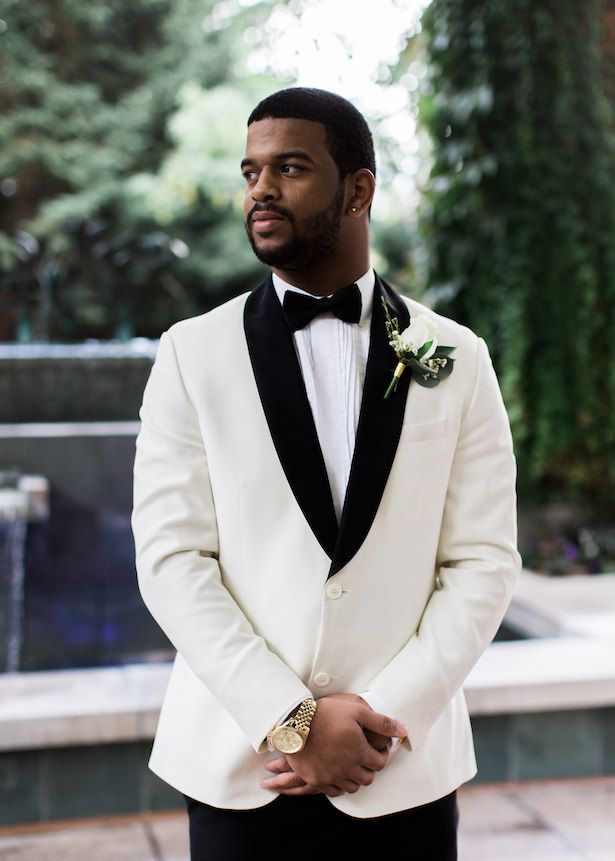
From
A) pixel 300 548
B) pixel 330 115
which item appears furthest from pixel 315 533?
pixel 330 115

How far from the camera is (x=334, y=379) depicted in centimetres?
159

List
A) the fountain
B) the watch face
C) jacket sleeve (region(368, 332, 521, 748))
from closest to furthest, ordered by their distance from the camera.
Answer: the watch face → jacket sleeve (region(368, 332, 521, 748)) → the fountain

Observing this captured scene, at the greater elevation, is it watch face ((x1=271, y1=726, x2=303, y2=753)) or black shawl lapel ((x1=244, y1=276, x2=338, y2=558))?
black shawl lapel ((x1=244, y1=276, x2=338, y2=558))

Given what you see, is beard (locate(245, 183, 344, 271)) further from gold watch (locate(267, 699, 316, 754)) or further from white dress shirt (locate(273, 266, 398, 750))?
gold watch (locate(267, 699, 316, 754))

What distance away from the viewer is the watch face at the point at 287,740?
1.40m

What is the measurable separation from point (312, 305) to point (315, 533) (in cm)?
36

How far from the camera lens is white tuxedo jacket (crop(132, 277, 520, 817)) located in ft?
4.93

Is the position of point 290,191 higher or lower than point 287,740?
higher

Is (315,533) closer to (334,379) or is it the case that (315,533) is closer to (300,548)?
(300,548)

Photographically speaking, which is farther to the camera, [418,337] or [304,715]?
[418,337]

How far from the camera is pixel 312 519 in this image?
1.50 m

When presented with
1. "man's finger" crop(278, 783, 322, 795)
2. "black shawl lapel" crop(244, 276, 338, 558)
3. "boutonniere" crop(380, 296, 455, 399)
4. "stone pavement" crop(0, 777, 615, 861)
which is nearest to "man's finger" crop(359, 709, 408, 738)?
"man's finger" crop(278, 783, 322, 795)

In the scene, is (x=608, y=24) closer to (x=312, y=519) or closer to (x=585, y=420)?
(x=585, y=420)

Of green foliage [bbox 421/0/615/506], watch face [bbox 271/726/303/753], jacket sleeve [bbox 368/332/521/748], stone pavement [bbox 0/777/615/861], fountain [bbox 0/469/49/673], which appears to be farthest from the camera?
green foliage [bbox 421/0/615/506]
